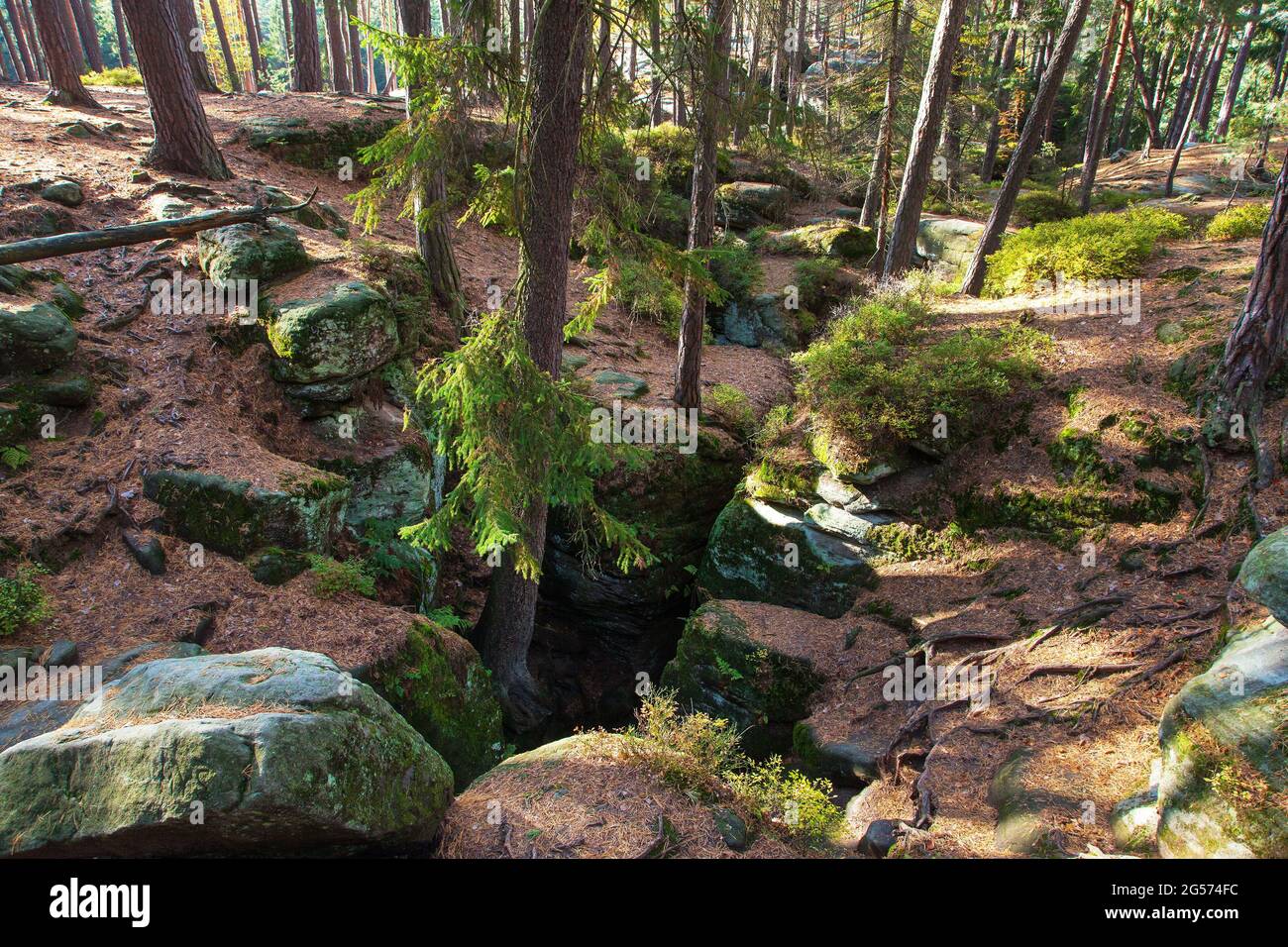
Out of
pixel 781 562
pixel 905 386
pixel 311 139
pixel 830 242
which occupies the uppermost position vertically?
pixel 311 139

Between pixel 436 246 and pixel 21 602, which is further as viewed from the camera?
pixel 436 246

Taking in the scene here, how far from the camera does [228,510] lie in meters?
7.60

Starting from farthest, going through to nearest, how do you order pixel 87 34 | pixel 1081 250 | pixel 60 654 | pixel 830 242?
pixel 87 34 < pixel 830 242 < pixel 1081 250 < pixel 60 654

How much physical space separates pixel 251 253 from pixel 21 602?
18.8 ft

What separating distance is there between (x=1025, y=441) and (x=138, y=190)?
14.4 metres

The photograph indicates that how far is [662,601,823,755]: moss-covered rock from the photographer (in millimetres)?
8523

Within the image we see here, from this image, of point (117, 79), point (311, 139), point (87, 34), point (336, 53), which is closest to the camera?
point (311, 139)

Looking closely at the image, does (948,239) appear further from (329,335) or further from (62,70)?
(62,70)

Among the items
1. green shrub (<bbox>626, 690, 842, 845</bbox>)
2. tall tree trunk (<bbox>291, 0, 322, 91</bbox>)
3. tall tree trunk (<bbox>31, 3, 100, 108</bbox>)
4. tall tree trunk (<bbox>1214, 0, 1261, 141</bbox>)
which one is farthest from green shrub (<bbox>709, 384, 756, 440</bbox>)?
tall tree trunk (<bbox>1214, 0, 1261, 141</bbox>)

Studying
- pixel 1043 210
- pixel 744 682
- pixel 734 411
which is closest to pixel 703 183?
pixel 734 411

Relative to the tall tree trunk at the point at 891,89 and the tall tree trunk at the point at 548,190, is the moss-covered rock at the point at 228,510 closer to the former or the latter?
the tall tree trunk at the point at 548,190

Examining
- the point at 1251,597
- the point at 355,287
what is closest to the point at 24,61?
the point at 355,287

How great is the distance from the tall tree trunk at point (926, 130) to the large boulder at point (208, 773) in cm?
1390
